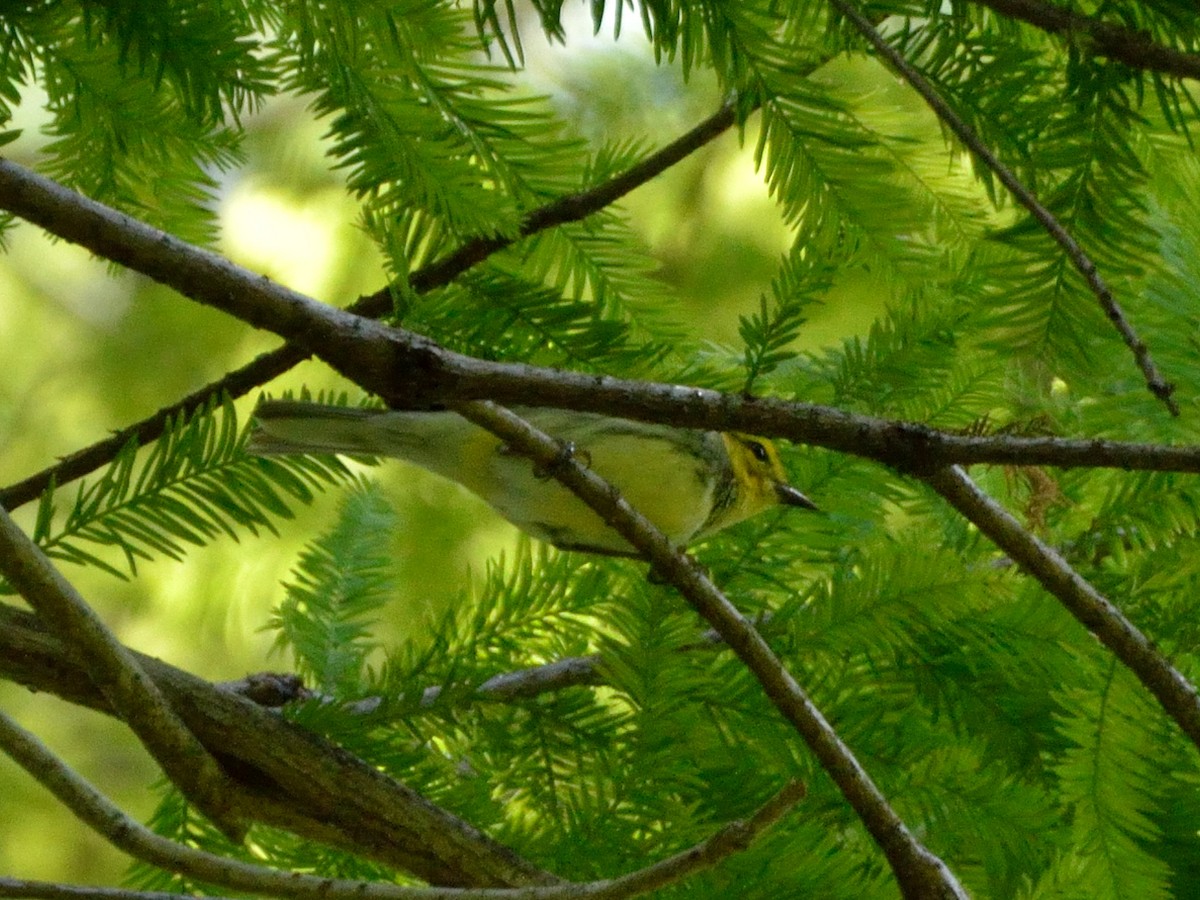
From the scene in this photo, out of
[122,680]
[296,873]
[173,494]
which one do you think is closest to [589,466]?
[173,494]

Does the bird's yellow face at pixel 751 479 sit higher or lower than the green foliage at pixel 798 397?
higher

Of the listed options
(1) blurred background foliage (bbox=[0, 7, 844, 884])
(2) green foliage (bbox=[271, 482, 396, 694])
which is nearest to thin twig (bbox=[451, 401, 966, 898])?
(2) green foliage (bbox=[271, 482, 396, 694])

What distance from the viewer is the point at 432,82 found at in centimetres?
105

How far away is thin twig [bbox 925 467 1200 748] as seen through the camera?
3.01 feet

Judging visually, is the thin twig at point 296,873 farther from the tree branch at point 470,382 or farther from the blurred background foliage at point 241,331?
the blurred background foliage at point 241,331

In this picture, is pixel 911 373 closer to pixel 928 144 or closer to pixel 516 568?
pixel 928 144

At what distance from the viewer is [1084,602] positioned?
0.93 meters

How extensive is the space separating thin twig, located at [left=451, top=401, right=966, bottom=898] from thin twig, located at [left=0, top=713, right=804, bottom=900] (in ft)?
0.47

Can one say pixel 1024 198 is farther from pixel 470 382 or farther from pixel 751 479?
pixel 751 479

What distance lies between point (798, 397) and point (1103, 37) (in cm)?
52

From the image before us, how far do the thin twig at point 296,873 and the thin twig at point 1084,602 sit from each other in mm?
261

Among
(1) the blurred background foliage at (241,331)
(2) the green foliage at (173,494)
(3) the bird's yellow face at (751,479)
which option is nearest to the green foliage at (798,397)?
(2) the green foliage at (173,494)

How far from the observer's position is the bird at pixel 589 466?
5.75ft

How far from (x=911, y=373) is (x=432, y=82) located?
0.53 meters
